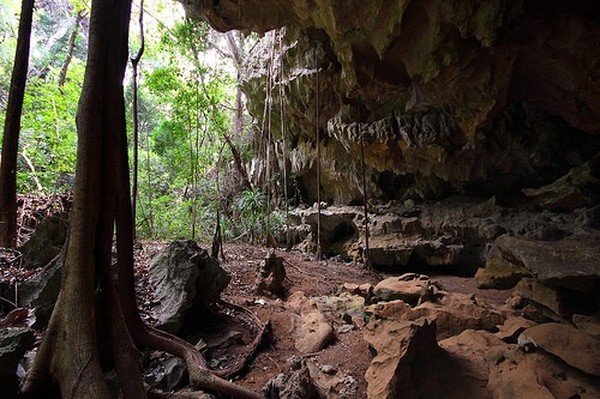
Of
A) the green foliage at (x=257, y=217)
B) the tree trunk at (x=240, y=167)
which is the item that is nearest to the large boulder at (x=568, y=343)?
the green foliage at (x=257, y=217)

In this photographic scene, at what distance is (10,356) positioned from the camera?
6.50 ft

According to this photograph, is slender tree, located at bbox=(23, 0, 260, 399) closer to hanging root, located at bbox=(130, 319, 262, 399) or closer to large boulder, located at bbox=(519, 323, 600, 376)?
hanging root, located at bbox=(130, 319, 262, 399)

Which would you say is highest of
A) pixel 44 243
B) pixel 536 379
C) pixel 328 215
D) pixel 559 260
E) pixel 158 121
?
pixel 158 121

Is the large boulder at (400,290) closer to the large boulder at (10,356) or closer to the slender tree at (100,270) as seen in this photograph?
the slender tree at (100,270)

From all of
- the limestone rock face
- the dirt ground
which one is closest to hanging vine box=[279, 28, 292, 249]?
the limestone rock face

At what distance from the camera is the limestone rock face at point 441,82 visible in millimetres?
5238

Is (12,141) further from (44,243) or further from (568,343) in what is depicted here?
(568,343)

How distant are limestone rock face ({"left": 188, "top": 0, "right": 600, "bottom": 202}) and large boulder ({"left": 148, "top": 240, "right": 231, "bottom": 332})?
439 cm

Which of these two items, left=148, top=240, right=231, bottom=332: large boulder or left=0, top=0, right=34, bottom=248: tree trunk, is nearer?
left=148, top=240, right=231, bottom=332: large boulder

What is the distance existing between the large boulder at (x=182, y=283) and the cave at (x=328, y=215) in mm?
26

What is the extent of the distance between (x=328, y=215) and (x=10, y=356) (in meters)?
8.30

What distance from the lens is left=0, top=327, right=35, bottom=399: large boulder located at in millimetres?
1943

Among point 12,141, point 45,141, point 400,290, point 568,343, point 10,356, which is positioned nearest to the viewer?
point 10,356

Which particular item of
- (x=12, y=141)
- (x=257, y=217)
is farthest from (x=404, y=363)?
(x=257, y=217)
